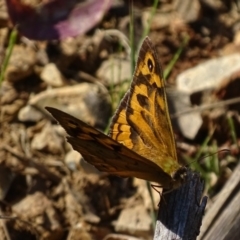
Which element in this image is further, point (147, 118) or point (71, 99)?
point (71, 99)

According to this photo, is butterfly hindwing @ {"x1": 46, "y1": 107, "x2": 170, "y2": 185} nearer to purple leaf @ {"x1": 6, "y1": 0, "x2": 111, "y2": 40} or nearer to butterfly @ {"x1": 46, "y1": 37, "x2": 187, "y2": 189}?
butterfly @ {"x1": 46, "y1": 37, "x2": 187, "y2": 189}

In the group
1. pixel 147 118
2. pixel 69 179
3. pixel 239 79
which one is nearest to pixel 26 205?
pixel 69 179

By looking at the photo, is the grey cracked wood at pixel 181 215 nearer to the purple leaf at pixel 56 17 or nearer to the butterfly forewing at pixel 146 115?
the butterfly forewing at pixel 146 115

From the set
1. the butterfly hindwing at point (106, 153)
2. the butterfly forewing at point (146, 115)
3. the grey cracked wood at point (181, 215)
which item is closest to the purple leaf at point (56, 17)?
the butterfly forewing at point (146, 115)

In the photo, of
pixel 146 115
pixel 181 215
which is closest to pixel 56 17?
pixel 146 115

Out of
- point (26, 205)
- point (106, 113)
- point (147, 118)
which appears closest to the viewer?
point (147, 118)

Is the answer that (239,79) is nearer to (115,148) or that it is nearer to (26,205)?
(26,205)

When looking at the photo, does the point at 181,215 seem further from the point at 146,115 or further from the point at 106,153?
the point at 146,115

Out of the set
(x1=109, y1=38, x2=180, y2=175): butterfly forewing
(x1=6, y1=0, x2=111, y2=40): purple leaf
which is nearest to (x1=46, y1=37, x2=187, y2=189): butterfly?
(x1=109, y1=38, x2=180, y2=175): butterfly forewing

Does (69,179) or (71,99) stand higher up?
(71,99)
